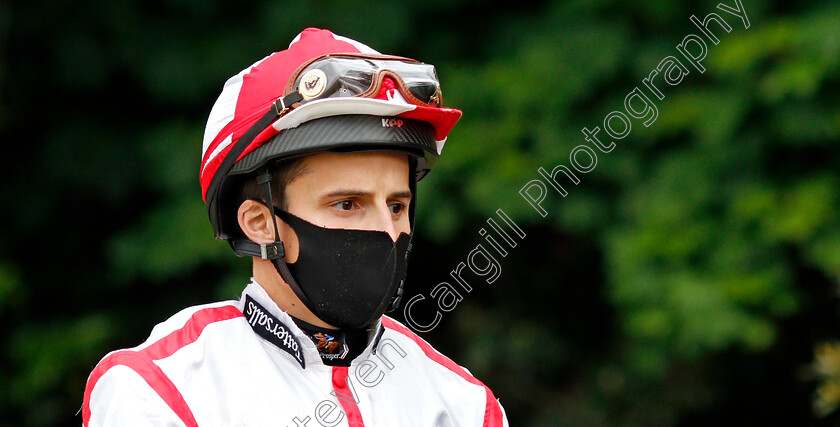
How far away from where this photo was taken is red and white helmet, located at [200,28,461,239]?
204 centimetres

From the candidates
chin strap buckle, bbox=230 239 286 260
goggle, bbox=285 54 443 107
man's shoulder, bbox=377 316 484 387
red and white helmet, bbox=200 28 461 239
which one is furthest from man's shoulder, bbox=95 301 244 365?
goggle, bbox=285 54 443 107

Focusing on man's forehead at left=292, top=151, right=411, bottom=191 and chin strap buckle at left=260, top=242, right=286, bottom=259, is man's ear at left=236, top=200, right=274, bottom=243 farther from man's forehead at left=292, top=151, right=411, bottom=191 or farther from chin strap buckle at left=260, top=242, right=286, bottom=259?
man's forehead at left=292, top=151, right=411, bottom=191

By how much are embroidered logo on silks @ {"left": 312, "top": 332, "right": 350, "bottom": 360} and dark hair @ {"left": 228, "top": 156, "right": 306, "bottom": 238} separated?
308 mm

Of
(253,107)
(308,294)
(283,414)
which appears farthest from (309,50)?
(283,414)

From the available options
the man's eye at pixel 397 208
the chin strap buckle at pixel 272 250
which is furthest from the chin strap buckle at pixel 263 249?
the man's eye at pixel 397 208

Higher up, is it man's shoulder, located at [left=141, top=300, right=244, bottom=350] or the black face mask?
the black face mask

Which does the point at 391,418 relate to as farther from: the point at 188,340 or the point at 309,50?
the point at 309,50

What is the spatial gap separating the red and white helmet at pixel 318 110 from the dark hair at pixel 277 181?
49 mm

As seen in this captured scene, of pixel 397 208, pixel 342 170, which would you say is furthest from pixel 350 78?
pixel 397 208

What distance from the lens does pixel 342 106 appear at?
204 centimetres

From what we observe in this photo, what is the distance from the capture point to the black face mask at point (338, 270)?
83.5 inches

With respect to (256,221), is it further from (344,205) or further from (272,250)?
(344,205)

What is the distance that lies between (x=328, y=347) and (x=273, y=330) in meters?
0.14

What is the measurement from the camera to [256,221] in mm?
2205
